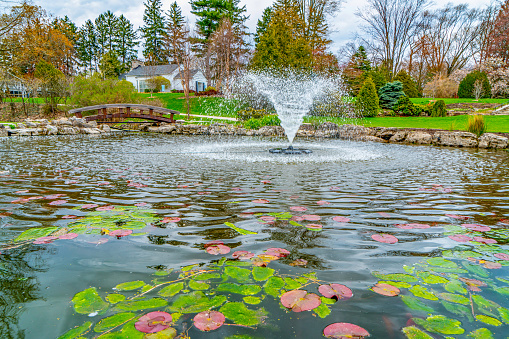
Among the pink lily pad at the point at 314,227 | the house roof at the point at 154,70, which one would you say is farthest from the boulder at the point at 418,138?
the house roof at the point at 154,70

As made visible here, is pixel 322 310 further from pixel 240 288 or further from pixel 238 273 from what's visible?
pixel 238 273

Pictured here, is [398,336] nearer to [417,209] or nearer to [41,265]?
[41,265]

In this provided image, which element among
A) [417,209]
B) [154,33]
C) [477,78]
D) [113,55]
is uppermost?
[154,33]

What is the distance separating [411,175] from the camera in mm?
Result: 5949

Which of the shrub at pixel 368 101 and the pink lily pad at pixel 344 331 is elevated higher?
the shrub at pixel 368 101

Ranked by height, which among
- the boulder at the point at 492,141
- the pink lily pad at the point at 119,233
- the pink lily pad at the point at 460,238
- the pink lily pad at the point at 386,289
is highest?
the boulder at the point at 492,141

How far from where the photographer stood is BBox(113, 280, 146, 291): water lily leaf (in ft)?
5.80

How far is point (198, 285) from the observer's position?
1.79 m

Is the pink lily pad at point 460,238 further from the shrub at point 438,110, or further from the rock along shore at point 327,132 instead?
the shrub at point 438,110

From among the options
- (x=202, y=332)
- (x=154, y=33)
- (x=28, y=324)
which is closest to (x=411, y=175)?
(x=202, y=332)

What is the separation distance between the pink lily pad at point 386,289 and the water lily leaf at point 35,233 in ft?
8.88

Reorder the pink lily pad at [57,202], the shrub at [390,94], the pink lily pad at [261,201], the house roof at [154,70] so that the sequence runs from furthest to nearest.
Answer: the house roof at [154,70], the shrub at [390,94], the pink lily pad at [261,201], the pink lily pad at [57,202]

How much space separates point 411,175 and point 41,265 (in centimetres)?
604

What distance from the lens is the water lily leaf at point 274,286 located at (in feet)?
5.73
